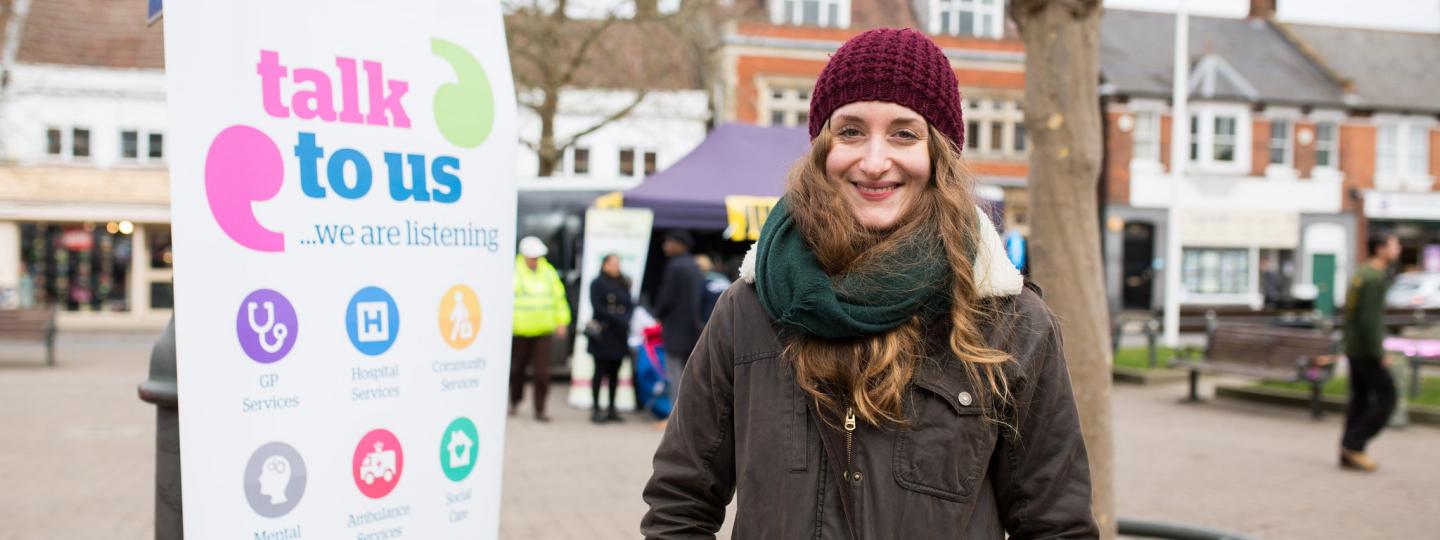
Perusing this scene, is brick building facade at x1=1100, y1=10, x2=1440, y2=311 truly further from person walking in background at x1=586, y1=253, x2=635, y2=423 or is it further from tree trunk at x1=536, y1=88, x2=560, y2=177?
person walking in background at x1=586, y1=253, x2=635, y2=423

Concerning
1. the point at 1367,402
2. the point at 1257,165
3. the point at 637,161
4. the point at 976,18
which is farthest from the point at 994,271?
the point at 1257,165

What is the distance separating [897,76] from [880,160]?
15 centimetres

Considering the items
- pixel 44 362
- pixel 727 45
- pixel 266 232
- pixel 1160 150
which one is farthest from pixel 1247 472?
pixel 1160 150

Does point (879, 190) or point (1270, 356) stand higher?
point (879, 190)

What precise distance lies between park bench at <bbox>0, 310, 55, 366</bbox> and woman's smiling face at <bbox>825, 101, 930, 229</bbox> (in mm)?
17366

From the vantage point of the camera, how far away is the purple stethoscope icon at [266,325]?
241cm

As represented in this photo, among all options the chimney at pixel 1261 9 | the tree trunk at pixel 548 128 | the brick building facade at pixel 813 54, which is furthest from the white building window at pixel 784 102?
the chimney at pixel 1261 9

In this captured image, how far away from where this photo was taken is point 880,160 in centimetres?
195

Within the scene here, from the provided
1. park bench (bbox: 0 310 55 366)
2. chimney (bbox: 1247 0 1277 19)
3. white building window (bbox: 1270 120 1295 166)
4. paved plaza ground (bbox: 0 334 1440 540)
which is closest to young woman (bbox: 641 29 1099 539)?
paved plaza ground (bbox: 0 334 1440 540)

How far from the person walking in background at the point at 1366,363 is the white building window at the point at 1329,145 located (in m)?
30.1

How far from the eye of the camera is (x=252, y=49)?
96.3 inches

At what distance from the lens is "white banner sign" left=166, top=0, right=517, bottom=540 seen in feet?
7.77

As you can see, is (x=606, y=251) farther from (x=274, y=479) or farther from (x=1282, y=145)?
(x=1282, y=145)

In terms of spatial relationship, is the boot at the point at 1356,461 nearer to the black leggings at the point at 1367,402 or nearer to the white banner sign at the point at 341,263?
the black leggings at the point at 1367,402
